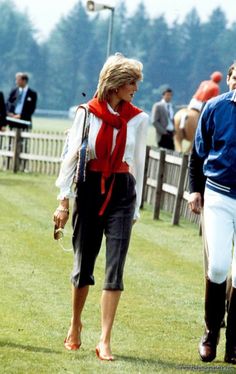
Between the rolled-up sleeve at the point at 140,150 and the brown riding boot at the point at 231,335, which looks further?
the brown riding boot at the point at 231,335

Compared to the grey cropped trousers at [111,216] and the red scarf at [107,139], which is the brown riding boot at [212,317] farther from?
the red scarf at [107,139]

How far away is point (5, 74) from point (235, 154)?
429 feet

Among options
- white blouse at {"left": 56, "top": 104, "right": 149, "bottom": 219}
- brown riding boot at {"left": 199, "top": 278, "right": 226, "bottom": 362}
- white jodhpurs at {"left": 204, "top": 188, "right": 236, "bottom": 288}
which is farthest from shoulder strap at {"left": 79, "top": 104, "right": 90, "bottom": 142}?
brown riding boot at {"left": 199, "top": 278, "right": 226, "bottom": 362}

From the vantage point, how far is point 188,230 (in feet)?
56.7

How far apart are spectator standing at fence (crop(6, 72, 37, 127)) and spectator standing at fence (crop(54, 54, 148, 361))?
787 inches

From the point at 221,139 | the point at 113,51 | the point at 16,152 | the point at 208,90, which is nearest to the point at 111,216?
the point at 221,139

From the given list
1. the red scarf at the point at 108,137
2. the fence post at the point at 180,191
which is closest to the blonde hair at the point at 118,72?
the red scarf at the point at 108,137

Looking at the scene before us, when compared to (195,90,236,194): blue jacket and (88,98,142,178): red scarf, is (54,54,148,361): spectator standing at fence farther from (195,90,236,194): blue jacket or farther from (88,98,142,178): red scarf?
(195,90,236,194): blue jacket

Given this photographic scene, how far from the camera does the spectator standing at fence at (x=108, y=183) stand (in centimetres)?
796

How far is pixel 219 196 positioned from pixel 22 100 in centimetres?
2041

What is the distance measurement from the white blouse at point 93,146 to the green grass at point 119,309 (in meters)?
0.98

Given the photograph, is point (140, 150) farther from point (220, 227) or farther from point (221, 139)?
point (220, 227)

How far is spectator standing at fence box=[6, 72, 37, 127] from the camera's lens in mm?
28078

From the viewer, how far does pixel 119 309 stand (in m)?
10.3
